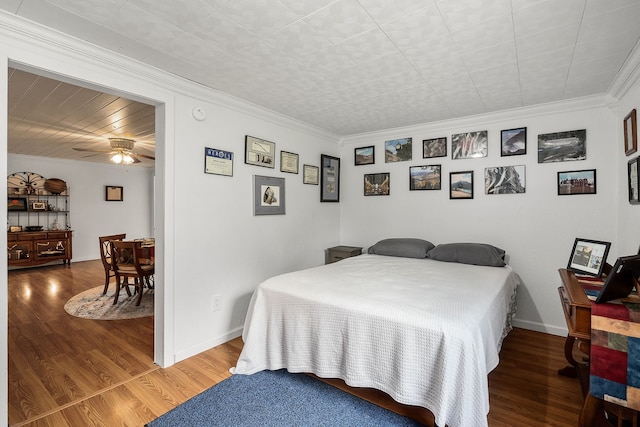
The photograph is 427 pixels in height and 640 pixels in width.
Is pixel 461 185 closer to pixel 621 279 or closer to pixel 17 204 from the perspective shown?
pixel 621 279

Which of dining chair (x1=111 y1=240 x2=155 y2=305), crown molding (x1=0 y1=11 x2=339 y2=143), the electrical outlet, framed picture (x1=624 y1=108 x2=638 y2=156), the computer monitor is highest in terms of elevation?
crown molding (x1=0 y1=11 x2=339 y2=143)

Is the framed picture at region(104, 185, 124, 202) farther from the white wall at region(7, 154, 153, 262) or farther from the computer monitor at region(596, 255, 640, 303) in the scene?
the computer monitor at region(596, 255, 640, 303)

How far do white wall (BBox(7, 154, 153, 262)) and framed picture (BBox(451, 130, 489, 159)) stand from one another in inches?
296

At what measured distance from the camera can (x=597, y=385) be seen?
143cm

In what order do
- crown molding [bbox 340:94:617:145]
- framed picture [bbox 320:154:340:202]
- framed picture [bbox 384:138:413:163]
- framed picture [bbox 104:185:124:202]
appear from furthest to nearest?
framed picture [bbox 104:185:124:202] < framed picture [bbox 320:154:340:202] < framed picture [bbox 384:138:413:163] < crown molding [bbox 340:94:617:145]

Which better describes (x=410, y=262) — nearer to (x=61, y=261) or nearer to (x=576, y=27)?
(x=576, y=27)

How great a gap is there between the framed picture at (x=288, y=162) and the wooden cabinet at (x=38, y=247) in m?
5.79

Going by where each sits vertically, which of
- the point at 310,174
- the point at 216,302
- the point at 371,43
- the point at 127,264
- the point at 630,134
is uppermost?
the point at 371,43

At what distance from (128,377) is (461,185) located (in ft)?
12.1

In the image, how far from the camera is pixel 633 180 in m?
Answer: 2.29

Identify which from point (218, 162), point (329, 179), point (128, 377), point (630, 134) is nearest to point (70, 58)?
point (218, 162)

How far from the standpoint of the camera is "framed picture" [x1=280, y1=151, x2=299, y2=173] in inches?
138

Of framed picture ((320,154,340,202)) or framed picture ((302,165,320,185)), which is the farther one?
framed picture ((320,154,340,202))

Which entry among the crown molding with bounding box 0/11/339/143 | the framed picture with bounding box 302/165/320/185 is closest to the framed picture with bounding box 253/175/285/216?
the framed picture with bounding box 302/165/320/185
